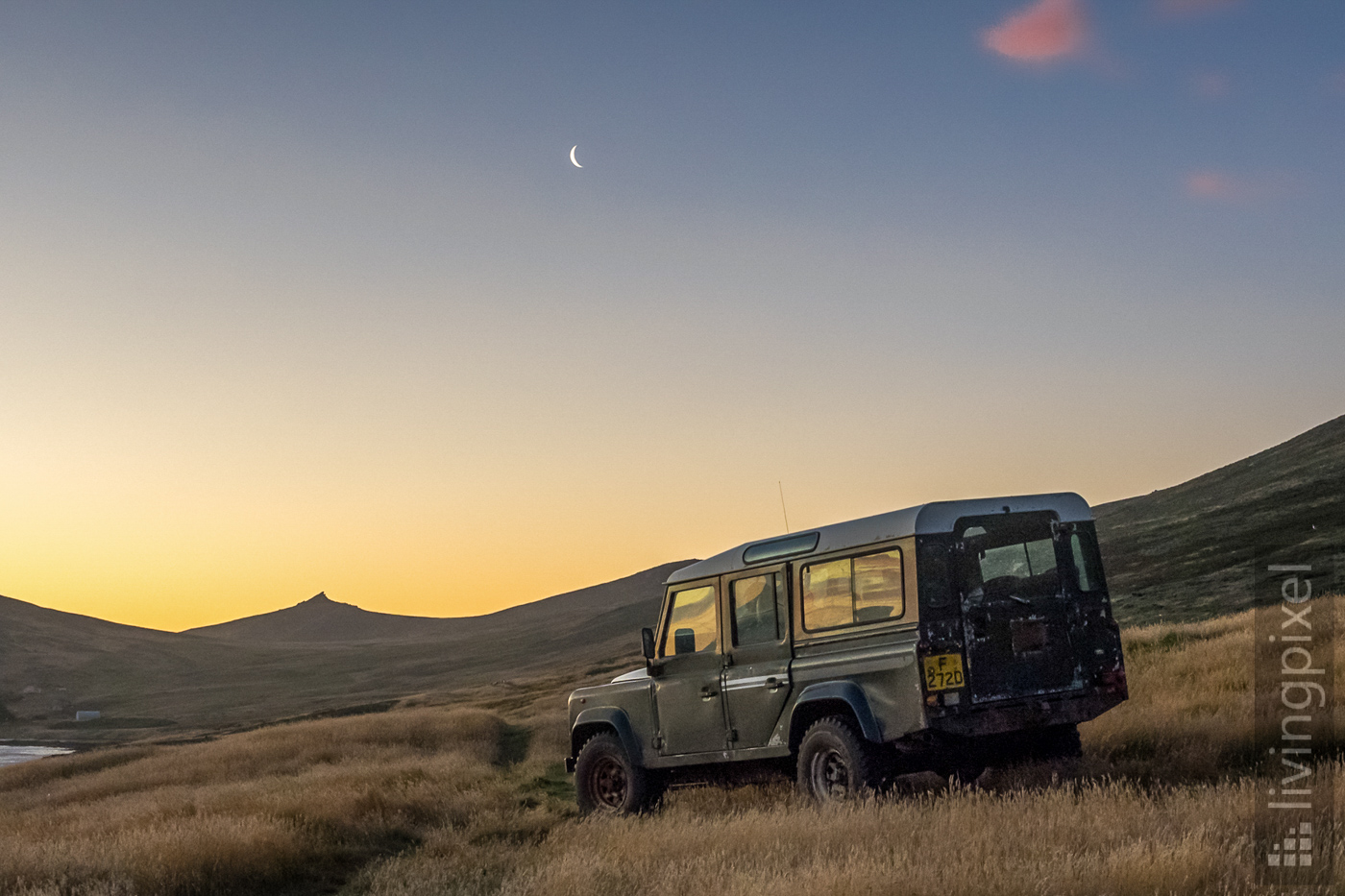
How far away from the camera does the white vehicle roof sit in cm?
903

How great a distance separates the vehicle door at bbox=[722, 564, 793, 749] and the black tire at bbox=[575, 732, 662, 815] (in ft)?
4.99

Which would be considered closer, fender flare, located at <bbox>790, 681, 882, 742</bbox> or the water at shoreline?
fender flare, located at <bbox>790, 681, 882, 742</bbox>

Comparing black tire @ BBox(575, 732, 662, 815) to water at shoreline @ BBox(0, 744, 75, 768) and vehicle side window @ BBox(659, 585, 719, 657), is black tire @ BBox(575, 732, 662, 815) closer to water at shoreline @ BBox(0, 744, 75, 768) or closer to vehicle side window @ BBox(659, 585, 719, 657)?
vehicle side window @ BBox(659, 585, 719, 657)

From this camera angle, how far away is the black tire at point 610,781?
11484mm

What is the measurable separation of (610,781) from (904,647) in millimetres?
4671

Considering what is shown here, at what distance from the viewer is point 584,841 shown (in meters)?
9.33

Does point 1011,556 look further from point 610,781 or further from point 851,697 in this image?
point 610,781

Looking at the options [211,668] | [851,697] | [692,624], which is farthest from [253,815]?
[211,668]

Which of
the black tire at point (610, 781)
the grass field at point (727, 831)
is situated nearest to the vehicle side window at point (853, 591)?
the grass field at point (727, 831)

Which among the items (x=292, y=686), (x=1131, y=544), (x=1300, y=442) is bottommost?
(x=292, y=686)

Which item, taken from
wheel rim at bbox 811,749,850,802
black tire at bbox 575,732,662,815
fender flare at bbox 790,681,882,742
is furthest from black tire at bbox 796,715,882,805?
black tire at bbox 575,732,662,815

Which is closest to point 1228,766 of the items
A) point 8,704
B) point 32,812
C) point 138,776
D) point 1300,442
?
point 32,812

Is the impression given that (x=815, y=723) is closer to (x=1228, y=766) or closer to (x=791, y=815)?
(x=791, y=815)

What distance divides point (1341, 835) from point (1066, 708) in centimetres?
309
